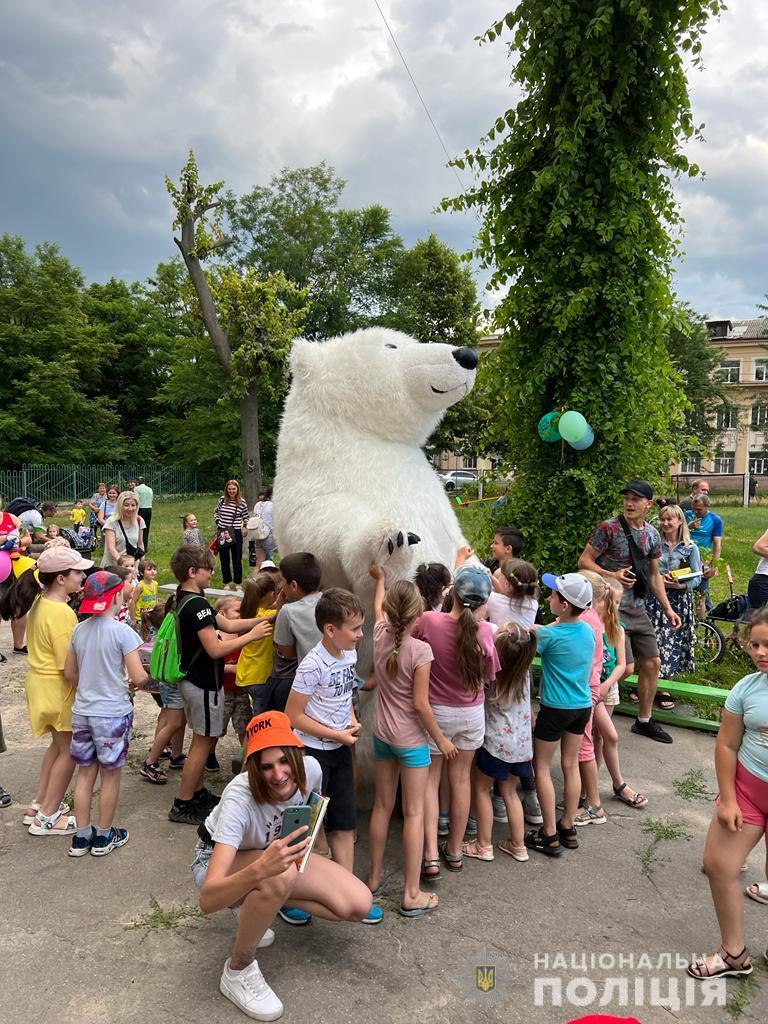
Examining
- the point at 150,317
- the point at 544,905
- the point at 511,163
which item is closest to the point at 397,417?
the point at 544,905

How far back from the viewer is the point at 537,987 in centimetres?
237

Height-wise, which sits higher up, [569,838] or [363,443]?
[363,443]

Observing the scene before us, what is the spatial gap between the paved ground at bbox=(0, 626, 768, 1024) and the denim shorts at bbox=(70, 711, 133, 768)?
454mm

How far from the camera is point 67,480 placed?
21172 millimetres

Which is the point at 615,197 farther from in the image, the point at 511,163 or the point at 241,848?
the point at 241,848

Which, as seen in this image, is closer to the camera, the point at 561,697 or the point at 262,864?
the point at 262,864

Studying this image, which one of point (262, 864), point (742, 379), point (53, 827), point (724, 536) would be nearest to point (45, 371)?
point (724, 536)

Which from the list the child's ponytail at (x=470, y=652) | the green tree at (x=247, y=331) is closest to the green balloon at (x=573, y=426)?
the child's ponytail at (x=470, y=652)

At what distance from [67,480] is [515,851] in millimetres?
21114

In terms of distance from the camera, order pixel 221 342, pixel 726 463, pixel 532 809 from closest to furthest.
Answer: pixel 532 809 < pixel 221 342 < pixel 726 463

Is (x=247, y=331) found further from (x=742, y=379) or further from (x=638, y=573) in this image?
(x=742, y=379)

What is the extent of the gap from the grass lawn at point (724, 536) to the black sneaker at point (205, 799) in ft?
10.5

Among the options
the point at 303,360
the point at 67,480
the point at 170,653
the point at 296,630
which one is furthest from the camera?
the point at 67,480

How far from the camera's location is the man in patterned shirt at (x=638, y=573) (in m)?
4.48
